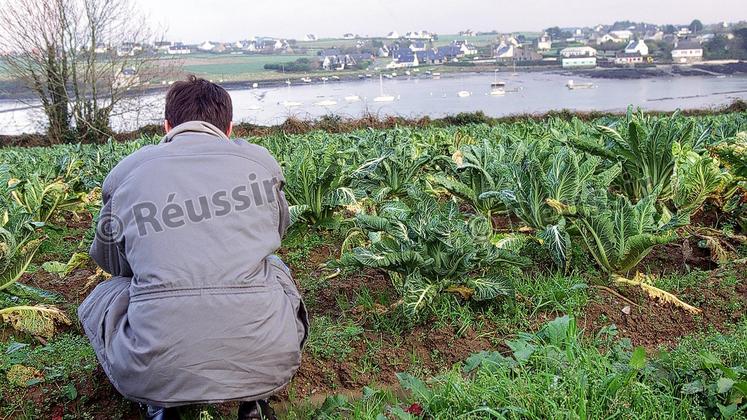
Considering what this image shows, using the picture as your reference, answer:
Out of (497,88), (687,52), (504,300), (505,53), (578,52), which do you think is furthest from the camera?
(578,52)

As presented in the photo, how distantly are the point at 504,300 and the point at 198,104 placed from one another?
75.7 inches

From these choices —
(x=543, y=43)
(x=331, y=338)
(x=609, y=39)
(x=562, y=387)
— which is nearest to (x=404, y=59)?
(x=543, y=43)

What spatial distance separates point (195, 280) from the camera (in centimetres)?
228

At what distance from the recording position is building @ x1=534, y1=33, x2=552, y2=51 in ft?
192

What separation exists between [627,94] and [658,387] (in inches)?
1703

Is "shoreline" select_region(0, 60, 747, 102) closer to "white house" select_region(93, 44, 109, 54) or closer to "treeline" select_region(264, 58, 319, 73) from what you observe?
"treeline" select_region(264, 58, 319, 73)

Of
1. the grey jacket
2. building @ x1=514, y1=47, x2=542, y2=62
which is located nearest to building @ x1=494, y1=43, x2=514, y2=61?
building @ x1=514, y1=47, x2=542, y2=62

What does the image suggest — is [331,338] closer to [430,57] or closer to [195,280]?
[195,280]

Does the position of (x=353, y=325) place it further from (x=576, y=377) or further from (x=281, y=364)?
(x=576, y=377)

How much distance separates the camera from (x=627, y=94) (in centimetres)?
4209

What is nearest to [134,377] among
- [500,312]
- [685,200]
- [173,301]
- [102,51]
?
[173,301]

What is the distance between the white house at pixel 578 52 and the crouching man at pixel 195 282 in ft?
178

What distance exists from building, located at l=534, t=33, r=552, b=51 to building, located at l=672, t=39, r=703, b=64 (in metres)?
13.6

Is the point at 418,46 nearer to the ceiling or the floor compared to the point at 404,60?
nearer to the ceiling
